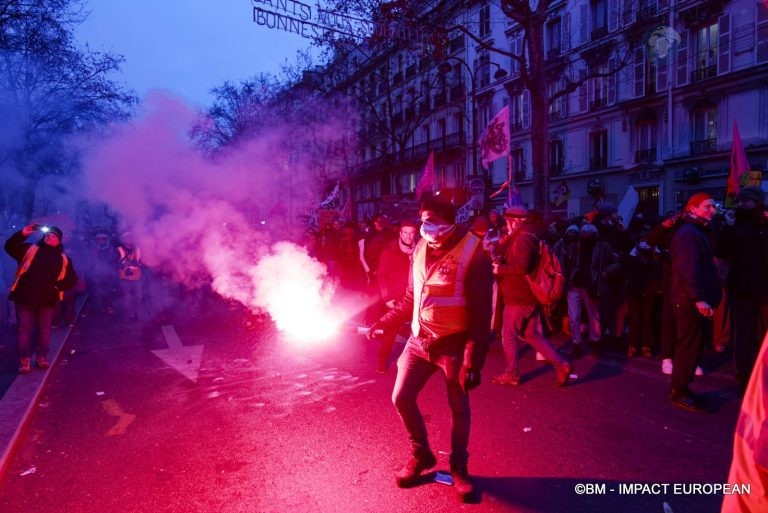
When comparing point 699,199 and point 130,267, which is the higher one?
point 699,199

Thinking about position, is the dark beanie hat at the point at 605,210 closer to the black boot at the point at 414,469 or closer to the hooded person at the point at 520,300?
the hooded person at the point at 520,300

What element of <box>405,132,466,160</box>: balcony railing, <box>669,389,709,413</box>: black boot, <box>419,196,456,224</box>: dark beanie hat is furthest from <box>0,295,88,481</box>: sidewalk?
<box>405,132,466,160</box>: balcony railing

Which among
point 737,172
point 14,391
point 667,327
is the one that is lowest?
point 14,391

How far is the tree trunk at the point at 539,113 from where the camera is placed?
13.3 meters

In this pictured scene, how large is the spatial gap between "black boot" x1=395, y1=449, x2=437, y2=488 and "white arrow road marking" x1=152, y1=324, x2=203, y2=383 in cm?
347

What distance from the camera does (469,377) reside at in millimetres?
3338

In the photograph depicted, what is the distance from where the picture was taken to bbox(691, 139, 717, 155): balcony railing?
78.9 ft

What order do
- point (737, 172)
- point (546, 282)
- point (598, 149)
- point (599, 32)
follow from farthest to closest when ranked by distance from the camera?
point (598, 149) < point (599, 32) < point (737, 172) < point (546, 282)

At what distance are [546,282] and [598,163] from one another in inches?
1051

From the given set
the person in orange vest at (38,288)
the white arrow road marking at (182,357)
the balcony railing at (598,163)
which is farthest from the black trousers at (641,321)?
the balcony railing at (598,163)

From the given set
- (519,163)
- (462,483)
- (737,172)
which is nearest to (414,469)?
(462,483)

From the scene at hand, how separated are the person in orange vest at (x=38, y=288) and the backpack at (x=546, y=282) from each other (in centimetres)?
568

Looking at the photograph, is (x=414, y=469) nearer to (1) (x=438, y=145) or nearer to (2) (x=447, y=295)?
(2) (x=447, y=295)

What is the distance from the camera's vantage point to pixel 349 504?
3354mm
